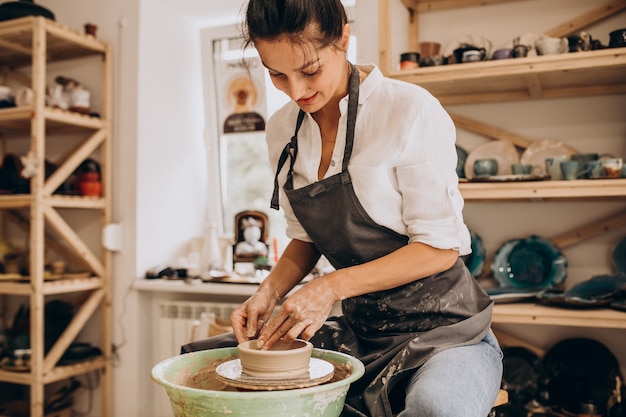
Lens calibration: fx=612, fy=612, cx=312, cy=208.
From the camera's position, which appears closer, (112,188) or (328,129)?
(328,129)

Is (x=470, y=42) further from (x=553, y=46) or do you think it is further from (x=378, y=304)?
(x=378, y=304)

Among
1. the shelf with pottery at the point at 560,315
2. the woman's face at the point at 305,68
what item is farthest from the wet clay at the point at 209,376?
the shelf with pottery at the point at 560,315

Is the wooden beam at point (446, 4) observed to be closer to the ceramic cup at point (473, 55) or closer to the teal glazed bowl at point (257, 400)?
the ceramic cup at point (473, 55)

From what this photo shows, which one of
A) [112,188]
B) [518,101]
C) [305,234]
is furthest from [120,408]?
[518,101]

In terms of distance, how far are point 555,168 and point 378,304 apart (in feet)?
3.95

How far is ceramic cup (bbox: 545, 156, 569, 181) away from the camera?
2.35m

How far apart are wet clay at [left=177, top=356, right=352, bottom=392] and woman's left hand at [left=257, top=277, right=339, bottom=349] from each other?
0.14 meters

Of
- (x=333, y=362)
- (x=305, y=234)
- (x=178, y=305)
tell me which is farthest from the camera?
(x=178, y=305)

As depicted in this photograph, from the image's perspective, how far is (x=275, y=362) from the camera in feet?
4.06

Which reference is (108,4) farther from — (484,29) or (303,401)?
(303,401)

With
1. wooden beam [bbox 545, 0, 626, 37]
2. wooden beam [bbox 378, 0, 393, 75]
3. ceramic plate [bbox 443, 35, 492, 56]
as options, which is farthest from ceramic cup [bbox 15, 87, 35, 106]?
wooden beam [bbox 545, 0, 626, 37]

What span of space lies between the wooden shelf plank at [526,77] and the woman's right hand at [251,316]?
125cm

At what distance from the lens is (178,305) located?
3.21 m

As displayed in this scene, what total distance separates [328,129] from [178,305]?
189cm
